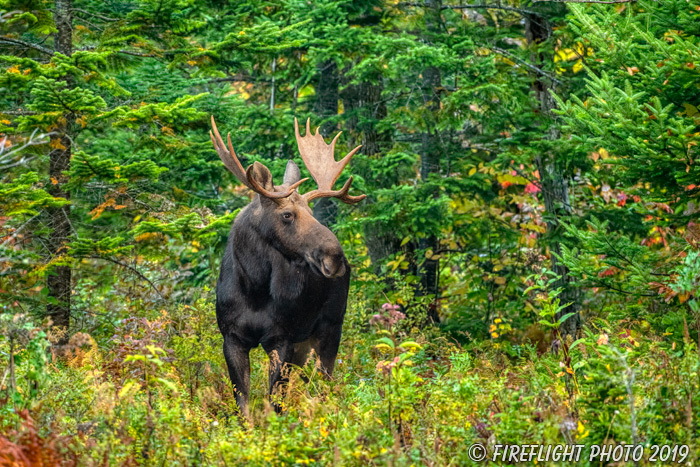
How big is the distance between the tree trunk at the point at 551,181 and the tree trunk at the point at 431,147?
4.71 ft

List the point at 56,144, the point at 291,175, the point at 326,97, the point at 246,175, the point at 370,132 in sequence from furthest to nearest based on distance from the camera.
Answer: the point at 326,97, the point at 370,132, the point at 56,144, the point at 291,175, the point at 246,175

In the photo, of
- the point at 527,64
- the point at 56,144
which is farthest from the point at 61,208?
the point at 527,64

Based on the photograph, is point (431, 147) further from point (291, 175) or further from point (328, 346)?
point (328, 346)

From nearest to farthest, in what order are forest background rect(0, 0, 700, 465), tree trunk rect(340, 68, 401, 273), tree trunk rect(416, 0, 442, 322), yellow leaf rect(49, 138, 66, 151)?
forest background rect(0, 0, 700, 465) → yellow leaf rect(49, 138, 66, 151) → tree trunk rect(416, 0, 442, 322) → tree trunk rect(340, 68, 401, 273)

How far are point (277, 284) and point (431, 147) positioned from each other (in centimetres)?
593

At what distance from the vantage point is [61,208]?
9477mm

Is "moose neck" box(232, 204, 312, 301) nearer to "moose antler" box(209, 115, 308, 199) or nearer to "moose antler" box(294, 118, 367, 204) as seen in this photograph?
"moose antler" box(209, 115, 308, 199)

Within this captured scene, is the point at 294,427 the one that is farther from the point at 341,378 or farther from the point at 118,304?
the point at 118,304

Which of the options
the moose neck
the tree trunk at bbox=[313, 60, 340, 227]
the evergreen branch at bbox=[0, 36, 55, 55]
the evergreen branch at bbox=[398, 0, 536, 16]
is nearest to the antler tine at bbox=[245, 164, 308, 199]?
the moose neck

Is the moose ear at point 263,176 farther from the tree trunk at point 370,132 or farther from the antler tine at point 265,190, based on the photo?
the tree trunk at point 370,132

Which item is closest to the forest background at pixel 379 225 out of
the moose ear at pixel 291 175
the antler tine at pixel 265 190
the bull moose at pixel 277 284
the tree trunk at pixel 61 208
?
the tree trunk at pixel 61 208

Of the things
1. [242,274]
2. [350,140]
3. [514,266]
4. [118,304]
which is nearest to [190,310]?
[118,304]

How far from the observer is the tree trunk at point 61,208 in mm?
9414

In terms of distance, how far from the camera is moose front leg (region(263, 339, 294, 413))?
21.2 feet
